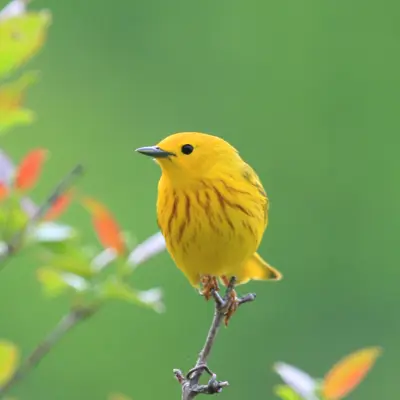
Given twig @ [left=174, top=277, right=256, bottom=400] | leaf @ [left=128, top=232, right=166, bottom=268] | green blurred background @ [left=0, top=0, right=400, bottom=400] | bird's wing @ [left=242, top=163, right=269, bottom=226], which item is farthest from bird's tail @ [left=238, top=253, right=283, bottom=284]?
green blurred background @ [left=0, top=0, right=400, bottom=400]

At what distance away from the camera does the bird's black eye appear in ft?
6.48

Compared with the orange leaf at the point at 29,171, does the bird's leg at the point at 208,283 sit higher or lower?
higher

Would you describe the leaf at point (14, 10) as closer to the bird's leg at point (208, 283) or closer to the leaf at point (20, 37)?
the leaf at point (20, 37)

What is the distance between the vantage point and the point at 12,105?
918 millimetres

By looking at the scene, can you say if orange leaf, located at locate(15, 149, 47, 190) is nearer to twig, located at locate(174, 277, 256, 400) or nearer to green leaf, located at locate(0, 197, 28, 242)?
green leaf, located at locate(0, 197, 28, 242)

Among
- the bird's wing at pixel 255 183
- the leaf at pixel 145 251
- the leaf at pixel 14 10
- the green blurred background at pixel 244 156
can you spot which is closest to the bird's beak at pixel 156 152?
the bird's wing at pixel 255 183

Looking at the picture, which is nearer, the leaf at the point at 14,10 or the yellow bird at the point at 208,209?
the leaf at the point at 14,10

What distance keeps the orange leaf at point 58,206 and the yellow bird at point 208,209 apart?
53cm

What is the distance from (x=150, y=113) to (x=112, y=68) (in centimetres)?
58

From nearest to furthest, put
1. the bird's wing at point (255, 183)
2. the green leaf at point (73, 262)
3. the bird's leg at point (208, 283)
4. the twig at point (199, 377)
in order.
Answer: the twig at point (199, 377) → the green leaf at point (73, 262) → the bird's leg at point (208, 283) → the bird's wing at point (255, 183)

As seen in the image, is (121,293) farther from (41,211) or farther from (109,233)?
(41,211)

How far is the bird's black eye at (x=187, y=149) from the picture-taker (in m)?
1.98

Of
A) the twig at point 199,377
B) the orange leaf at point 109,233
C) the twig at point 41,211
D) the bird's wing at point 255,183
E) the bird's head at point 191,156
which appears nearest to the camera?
the twig at point 41,211

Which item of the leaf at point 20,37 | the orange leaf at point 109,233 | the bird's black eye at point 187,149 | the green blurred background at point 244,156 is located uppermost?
the green blurred background at point 244,156
